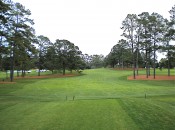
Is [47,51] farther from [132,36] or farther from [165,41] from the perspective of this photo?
[165,41]

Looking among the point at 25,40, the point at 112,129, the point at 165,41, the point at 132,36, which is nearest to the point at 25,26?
the point at 25,40

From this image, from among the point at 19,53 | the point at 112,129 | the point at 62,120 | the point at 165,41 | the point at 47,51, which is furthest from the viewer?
the point at 47,51

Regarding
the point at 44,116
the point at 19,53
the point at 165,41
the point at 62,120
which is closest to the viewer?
the point at 62,120

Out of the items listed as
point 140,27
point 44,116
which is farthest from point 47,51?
point 44,116

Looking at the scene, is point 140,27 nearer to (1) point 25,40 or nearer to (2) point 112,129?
(1) point 25,40

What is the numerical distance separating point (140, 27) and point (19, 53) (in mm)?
28569

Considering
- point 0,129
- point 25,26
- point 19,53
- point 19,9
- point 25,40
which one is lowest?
point 0,129

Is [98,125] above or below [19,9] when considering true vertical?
below

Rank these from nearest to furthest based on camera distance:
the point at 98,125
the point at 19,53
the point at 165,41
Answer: the point at 98,125, the point at 19,53, the point at 165,41

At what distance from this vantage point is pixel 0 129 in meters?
9.78

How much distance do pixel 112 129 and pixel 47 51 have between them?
69910mm

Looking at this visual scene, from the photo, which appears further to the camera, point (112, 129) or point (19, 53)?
point (19, 53)

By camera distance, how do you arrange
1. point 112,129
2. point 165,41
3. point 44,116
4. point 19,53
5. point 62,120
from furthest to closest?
1. point 165,41
2. point 19,53
3. point 44,116
4. point 62,120
5. point 112,129

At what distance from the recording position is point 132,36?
Answer: 52.6m
